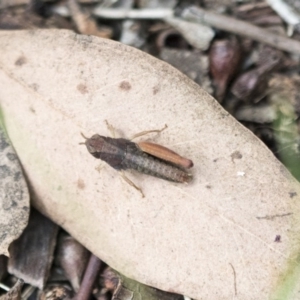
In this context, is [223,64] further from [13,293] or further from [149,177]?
[13,293]

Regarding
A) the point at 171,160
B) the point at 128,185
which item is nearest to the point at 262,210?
the point at 171,160

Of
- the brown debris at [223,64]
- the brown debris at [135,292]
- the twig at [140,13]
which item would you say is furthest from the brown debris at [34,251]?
the twig at [140,13]

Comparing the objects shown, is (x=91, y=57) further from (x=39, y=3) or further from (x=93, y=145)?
(x=39, y=3)

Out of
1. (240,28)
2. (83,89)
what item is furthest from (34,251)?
(240,28)

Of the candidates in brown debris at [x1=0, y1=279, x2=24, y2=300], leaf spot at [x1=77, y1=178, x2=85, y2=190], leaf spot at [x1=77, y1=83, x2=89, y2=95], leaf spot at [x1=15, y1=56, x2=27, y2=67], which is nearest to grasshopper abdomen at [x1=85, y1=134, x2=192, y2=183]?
leaf spot at [x1=77, y1=178, x2=85, y2=190]

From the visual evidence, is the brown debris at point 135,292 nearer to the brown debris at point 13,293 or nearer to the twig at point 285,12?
the brown debris at point 13,293

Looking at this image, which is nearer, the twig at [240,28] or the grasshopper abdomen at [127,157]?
the grasshopper abdomen at [127,157]
